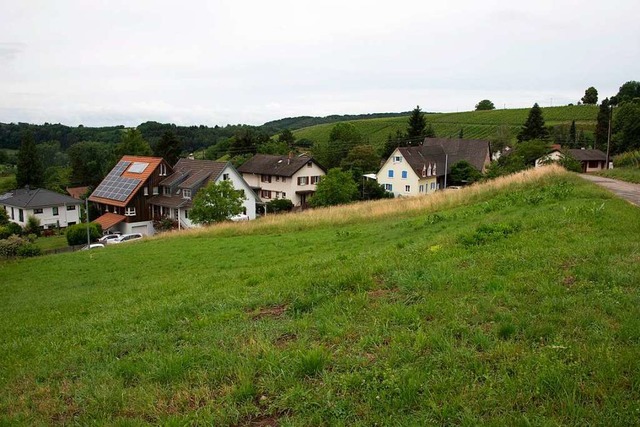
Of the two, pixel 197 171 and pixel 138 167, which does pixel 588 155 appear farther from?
pixel 138 167

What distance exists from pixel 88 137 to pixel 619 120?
13903 centimetres

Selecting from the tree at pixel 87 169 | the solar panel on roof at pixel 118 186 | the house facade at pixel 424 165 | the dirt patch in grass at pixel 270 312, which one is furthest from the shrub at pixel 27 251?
the tree at pixel 87 169

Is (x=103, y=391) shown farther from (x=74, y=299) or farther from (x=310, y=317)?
(x=74, y=299)

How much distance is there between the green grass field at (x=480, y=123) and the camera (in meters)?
98.6

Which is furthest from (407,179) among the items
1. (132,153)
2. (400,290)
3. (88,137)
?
(88,137)

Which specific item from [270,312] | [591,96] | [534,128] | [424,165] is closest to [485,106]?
[591,96]

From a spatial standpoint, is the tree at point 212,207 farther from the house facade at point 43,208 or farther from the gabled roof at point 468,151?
the gabled roof at point 468,151

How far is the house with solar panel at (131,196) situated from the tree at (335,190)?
1812 cm

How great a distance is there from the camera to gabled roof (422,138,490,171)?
212 ft

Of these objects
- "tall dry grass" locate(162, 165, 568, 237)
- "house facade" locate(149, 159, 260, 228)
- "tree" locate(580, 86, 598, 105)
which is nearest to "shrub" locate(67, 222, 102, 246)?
"house facade" locate(149, 159, 260, 228)

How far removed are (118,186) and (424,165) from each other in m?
36.1

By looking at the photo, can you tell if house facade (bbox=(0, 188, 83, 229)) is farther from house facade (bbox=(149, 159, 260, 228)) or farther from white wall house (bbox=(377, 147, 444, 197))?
white wall house (bbox=(377, 147, 444, 197))

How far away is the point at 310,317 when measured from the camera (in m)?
6.81

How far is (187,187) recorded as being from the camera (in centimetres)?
4631
